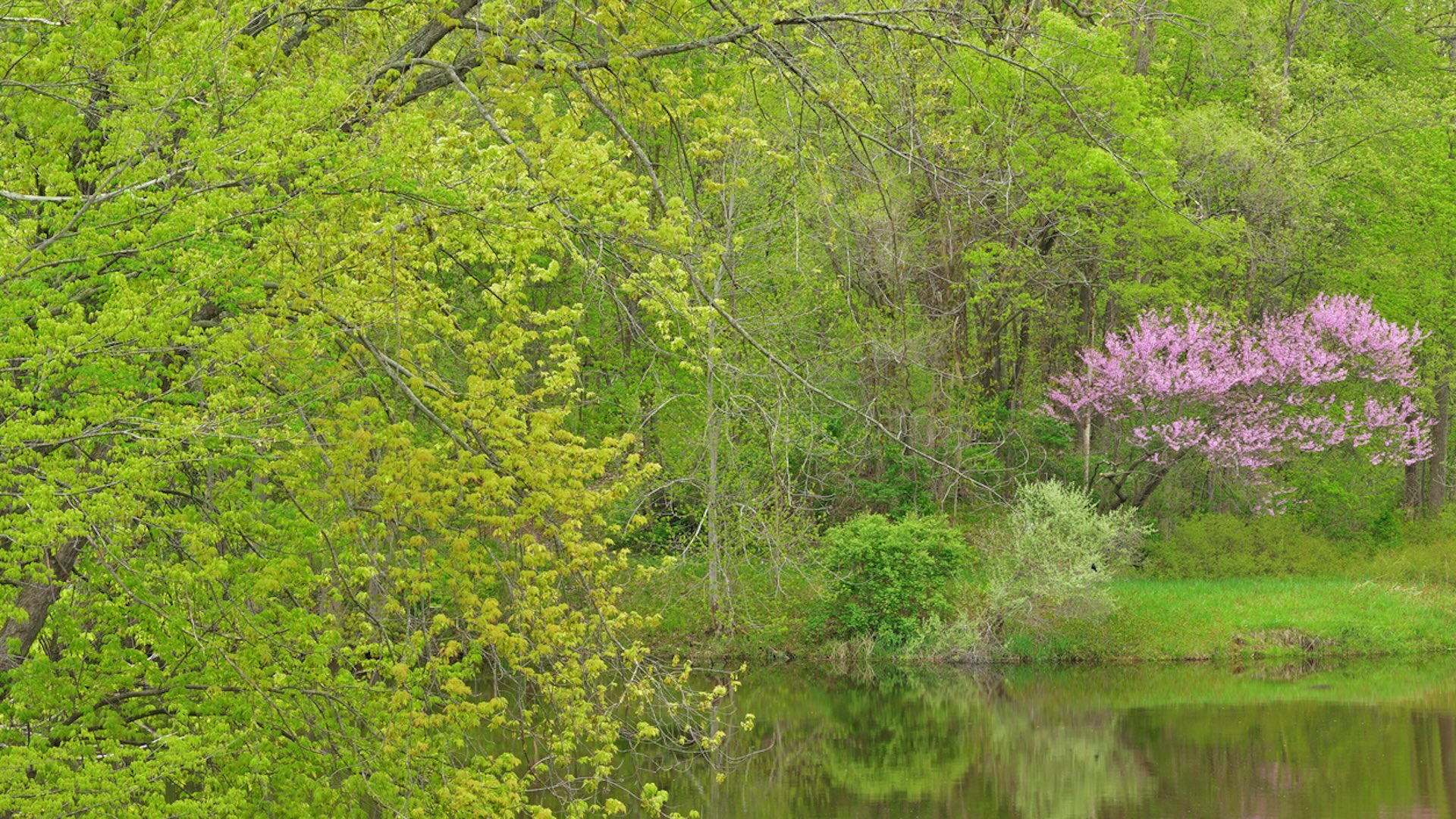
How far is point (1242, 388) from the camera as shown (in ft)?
86.2

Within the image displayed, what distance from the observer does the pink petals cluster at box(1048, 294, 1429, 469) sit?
2564 cm

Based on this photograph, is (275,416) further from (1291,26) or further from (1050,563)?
(1291,26)

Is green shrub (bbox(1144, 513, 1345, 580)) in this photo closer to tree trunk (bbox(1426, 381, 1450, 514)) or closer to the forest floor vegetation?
the forest floor vegetation

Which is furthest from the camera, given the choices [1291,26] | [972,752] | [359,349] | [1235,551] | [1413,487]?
[1291,26]

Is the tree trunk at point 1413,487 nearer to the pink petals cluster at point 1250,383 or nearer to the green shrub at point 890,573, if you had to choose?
the pink petals cluster at point 1250,383

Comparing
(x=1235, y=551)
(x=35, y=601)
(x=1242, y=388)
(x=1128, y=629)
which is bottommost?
(x=1128, y=629)

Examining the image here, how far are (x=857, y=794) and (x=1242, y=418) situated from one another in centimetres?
1280

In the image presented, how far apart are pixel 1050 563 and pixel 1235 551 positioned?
5096 millimetres

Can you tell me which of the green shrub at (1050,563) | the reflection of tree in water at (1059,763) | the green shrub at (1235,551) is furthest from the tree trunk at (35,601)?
the green shrub at (1235,551)

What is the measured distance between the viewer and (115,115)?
5.01m

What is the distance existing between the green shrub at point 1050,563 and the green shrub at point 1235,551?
2502 millimetres

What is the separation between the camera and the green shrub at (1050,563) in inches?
878

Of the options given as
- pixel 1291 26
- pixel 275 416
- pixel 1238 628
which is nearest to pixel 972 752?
pixel 1238 628

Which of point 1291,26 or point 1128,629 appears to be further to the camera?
point 1291,26
